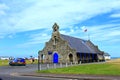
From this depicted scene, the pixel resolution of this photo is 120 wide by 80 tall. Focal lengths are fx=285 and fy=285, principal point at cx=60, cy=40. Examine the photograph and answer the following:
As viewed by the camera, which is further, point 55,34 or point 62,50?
point 55,34

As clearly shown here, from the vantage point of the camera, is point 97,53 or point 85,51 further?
point 97,53

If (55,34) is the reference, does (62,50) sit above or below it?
below

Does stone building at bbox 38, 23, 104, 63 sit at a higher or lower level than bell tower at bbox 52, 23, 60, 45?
lower

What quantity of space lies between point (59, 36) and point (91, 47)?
20285mm

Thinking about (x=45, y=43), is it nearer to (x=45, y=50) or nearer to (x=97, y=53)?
(x=45, y=50)

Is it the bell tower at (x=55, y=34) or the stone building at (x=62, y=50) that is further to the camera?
the bell tower at (x=55, y=34)

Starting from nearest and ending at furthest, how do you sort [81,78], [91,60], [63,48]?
[81,78], [63,48], [91,60]

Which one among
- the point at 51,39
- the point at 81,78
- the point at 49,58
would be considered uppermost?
the point at 51,39

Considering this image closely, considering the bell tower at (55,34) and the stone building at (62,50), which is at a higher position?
the bell tower at (55,34)

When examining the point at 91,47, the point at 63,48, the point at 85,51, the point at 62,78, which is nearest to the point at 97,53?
the point at 91,47

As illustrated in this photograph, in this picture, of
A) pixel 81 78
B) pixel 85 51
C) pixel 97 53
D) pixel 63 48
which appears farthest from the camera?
pixel 97 53

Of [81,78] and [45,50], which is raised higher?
[45,50]

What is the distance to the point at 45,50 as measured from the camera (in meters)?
79.9

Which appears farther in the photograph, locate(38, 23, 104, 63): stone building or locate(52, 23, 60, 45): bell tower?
locate(52, 23, 60, 45): bell tower
